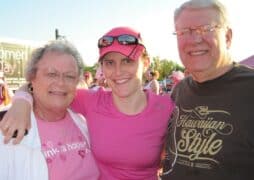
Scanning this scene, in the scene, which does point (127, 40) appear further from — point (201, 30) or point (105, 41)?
point (201, 30)

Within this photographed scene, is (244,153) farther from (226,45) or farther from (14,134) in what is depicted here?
(14,134)

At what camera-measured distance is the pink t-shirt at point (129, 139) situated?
9.34 ft

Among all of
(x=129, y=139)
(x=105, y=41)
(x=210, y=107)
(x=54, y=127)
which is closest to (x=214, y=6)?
(x=210, y=107)

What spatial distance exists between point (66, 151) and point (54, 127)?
22cm

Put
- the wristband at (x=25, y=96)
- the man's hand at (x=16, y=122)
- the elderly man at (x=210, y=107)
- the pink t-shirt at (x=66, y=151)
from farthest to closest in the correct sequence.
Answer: the wristband at (x=25, y=96) < the pink t-shirt at (x=66, y=151) < the man's hand at (x=16, y=122) < the elderly man at (x=210, y=107)

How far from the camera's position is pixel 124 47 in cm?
295

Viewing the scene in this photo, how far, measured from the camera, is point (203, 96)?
2.52 metres

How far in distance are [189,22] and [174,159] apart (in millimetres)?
937

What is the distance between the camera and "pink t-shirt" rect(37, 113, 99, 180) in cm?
263

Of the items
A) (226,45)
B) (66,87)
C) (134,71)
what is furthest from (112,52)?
(226,45)

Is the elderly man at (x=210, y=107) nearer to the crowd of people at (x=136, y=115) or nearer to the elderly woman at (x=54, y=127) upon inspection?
the crowd of people at (x=136, y=115)

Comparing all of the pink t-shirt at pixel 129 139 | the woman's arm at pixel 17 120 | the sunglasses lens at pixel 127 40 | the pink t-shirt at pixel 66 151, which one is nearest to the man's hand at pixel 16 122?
the woman's arm at pixel 17 120

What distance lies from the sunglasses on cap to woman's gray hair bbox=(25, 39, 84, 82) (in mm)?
221

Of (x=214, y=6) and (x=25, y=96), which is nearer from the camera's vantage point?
(x=214, y=6)
